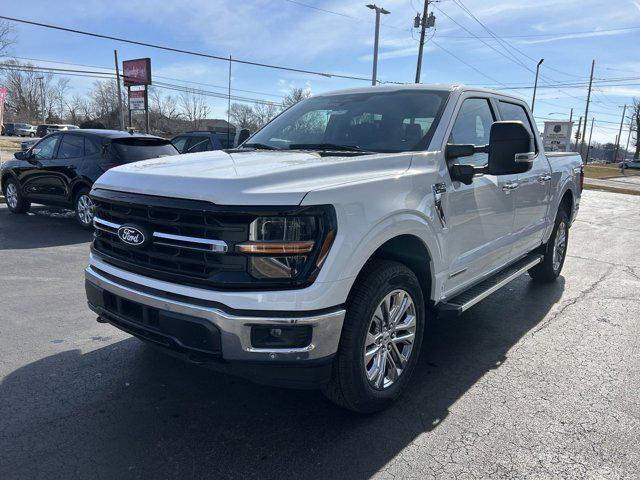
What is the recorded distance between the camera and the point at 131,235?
9.07 ft

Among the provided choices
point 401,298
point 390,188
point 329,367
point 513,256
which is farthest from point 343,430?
point 513,256

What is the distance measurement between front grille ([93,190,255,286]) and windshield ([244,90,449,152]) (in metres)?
1.42

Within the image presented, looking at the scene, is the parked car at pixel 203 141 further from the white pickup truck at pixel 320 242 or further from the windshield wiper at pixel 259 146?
the white pickup truck at pixel 320 242

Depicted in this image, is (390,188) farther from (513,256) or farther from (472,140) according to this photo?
(513,256)

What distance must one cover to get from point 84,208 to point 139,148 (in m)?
1.44

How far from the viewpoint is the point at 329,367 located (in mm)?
2562

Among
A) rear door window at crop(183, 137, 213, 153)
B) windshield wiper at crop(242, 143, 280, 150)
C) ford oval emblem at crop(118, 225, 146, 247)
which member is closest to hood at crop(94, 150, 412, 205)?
ford oval emblem at crop(118, 225, 146, 247)

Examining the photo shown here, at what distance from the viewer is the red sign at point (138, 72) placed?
3359 cm

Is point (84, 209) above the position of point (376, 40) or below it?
below

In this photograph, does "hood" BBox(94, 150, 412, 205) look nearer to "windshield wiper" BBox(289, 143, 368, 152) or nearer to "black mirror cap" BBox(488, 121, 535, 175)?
"windshield wiper" BBox(289, 143, 368, 152)

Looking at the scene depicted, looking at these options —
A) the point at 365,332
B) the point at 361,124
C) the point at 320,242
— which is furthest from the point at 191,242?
the point at 361,124

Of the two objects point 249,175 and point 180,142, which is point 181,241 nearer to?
point 249,175

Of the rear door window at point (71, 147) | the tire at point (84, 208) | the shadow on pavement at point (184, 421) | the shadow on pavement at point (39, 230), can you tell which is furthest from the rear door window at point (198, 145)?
the shadow on pavement at point (184, 421)

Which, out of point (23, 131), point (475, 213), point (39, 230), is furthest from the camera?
point (23, 131)
